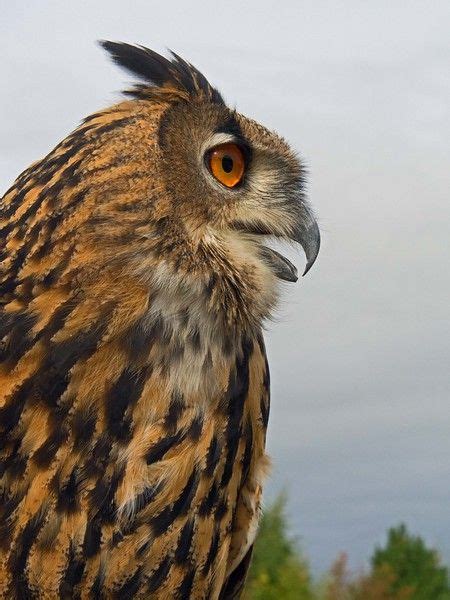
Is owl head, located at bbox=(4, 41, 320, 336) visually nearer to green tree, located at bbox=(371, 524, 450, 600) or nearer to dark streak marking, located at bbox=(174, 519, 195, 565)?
dark streak marking, located at bbox=(174, 519, 195, 565)

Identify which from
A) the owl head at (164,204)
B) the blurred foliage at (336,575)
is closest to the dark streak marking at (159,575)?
the owl head at (164,204)

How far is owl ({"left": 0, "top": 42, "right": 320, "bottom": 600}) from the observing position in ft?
7.11

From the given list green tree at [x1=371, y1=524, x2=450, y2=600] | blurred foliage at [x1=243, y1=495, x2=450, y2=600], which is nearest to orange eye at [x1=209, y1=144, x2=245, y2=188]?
blurred foliage at [x1=243, y1=495, x2=450, y2=600]

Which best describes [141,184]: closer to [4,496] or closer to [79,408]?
[79,408]

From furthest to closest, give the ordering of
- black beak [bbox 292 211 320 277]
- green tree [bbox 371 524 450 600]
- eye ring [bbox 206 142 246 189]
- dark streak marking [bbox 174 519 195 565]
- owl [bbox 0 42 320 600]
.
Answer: green tree [bbox 371 524 450 600] < black beak [bbox 292 211 320 277] < eye ring [bbox 206 142 246 189] < dark streak marking [bbox 174 519 195 565] < owl [bbox 0 42 320 600]

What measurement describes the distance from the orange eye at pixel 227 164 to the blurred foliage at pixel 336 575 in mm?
3568

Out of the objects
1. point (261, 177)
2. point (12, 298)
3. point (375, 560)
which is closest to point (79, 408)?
point (12, 298)

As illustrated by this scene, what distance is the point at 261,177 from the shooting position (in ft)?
9.01

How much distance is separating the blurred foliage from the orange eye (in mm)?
3568

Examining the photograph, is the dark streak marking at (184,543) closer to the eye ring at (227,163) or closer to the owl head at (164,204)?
the owl head at (164,204)

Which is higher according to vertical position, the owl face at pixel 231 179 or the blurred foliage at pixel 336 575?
Answer: the blurred foliage at pixel 336 575

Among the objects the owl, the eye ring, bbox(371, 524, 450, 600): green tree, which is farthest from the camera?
bbox(371, 524, 450, 600): green tree

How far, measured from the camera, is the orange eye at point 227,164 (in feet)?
8.16

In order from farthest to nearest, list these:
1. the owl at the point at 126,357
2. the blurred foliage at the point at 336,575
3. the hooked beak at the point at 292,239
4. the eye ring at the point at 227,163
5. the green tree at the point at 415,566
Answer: the green tree at the point at 415,566 → the blurred foliage at the point at 336,575 → the hooked beak at the point at 292,239 → the eye ring at the point at 227,163 → the owl at the point at 126,357
